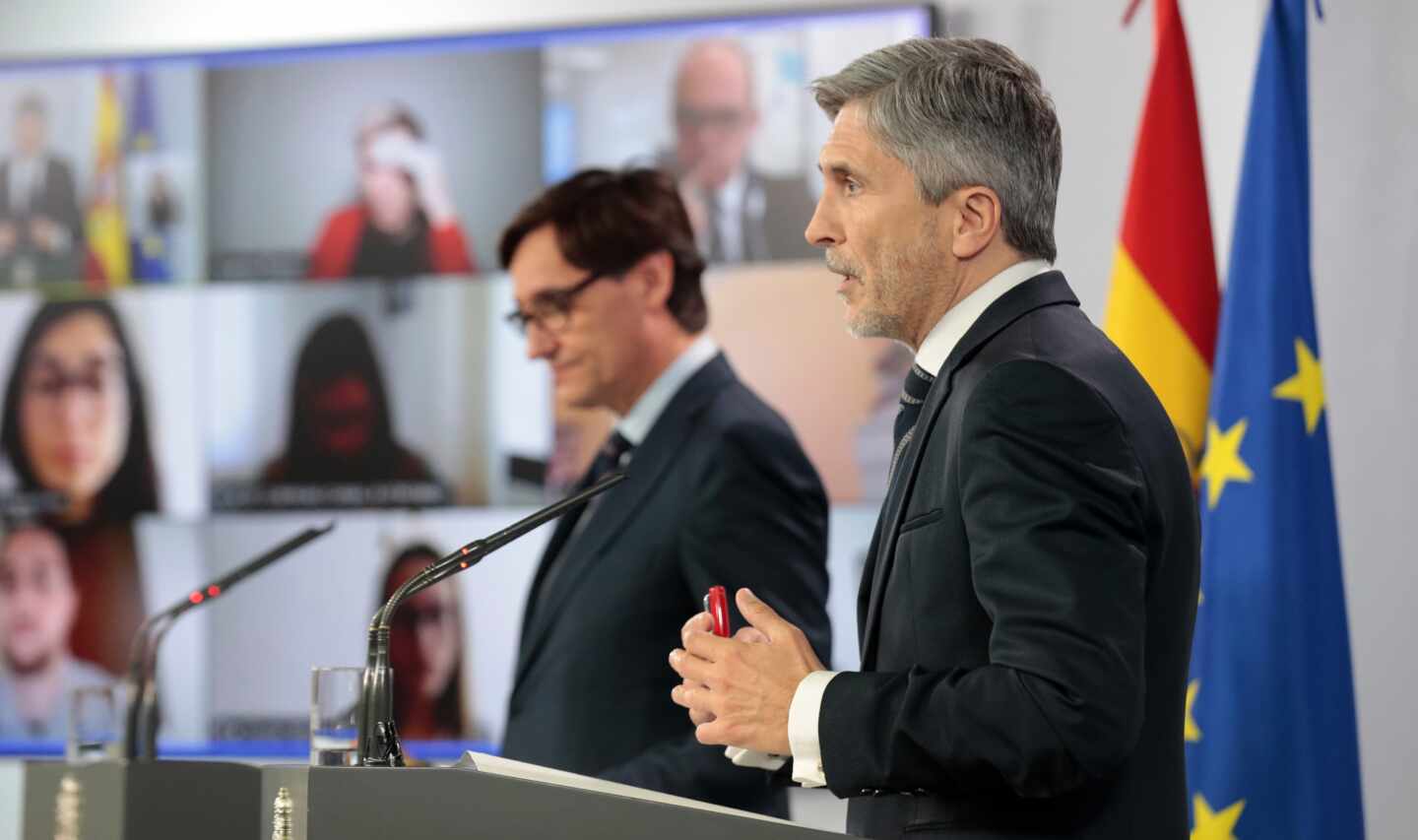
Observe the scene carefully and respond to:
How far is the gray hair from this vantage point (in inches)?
66.7

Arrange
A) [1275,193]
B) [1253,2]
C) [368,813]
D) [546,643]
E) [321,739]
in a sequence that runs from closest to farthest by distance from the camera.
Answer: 1. [368,813]
2. [321,739]
3. [546,643]
4. [1275,193]
5. [1253,2]

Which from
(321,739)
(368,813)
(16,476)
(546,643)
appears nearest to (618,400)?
(546,643)

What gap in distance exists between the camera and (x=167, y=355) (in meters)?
4.11

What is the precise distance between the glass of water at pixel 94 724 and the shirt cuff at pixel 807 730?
1161 mm

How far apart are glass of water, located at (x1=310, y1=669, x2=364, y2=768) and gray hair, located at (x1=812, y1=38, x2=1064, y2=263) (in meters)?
0.88

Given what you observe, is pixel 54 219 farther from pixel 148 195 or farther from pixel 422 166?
pixel 422 166

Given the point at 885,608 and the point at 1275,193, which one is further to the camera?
the point at 1275,193

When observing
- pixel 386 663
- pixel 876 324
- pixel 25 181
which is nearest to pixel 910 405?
pixel 876 324

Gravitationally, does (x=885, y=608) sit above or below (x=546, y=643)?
above

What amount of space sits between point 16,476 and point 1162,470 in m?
3.34

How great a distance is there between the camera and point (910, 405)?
1.77 metres

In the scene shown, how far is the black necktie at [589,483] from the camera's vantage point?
285 centimetres

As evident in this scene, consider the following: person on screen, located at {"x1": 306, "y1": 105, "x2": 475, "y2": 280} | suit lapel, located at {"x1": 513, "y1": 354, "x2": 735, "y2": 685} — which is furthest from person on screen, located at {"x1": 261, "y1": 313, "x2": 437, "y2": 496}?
suit lapel, located at {"x1": 513, "y1": 354, "x2": 735, "y2": 685}

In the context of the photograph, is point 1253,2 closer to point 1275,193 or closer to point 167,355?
point 1275,193
